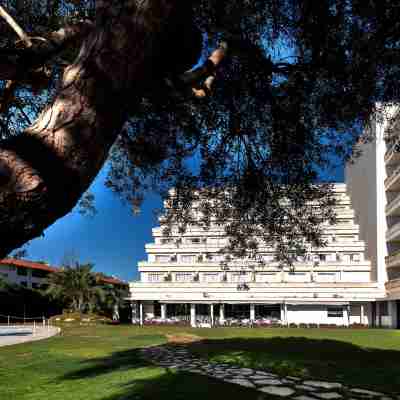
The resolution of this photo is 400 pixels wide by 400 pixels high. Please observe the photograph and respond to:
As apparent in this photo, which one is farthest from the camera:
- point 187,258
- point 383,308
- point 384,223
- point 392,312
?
point 187,258

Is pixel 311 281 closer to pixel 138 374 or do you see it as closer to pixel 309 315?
pixel 309 315

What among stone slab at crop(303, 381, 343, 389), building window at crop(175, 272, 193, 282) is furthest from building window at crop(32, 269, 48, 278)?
stone slab at crop(303, 381, 343, 389)

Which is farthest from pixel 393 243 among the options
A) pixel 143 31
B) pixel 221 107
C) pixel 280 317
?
pixel 143 31

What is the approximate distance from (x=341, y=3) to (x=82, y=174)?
18.2 feet

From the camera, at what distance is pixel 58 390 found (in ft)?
33.6

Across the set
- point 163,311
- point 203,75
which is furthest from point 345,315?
point 203,75

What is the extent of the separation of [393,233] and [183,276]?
2654cm

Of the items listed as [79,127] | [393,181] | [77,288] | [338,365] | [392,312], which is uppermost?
[393,181]

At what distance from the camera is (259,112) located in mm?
7453

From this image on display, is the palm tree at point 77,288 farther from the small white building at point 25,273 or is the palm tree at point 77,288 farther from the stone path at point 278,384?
the stone path at point 278,384

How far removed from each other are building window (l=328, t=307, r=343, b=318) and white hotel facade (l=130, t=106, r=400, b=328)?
0.11 meters

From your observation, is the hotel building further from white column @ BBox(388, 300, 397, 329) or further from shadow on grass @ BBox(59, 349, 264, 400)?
shadow on grass @ BBox(59, 349, 264, 400)

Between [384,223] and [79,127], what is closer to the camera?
[79,127]

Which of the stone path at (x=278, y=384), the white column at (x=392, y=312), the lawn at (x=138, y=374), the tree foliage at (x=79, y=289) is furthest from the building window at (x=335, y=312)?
the stone path at (x=278, y=384)
